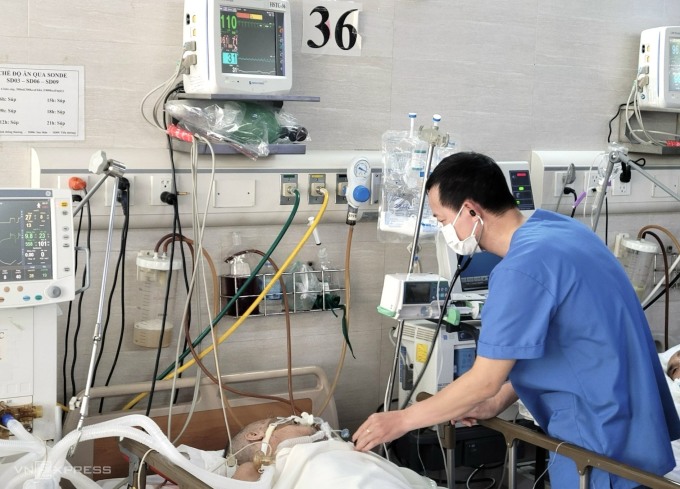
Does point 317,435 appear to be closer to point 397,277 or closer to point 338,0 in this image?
point 397,277

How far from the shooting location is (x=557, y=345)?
7.07ft

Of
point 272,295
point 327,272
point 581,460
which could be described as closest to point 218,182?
point 272,295

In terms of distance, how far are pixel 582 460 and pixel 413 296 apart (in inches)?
32.1

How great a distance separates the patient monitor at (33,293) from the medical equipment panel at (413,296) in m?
1.00

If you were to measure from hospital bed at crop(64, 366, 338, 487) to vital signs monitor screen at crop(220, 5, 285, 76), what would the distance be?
1.11 metres

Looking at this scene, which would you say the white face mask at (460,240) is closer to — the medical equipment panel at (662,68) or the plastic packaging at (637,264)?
the plastic packaging at (637,264)

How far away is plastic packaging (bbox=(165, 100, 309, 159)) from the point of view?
9.32 feet

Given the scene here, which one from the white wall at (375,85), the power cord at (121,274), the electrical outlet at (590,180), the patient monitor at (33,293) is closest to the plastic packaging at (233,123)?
the white wall at (375,85)

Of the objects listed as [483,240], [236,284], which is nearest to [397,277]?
[483,240]

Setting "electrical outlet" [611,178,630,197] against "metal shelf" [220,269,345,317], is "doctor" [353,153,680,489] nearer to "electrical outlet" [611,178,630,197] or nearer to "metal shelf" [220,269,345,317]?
"metal shelf" [220,269,345,317]

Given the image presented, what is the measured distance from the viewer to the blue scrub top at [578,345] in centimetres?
206

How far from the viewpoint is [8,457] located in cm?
223

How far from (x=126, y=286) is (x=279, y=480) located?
1022 mm

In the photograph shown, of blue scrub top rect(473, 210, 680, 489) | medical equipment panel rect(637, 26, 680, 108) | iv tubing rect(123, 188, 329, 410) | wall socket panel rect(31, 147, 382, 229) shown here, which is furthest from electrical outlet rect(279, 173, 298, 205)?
medical equipment panel rect(637, 26, 680, 108)
